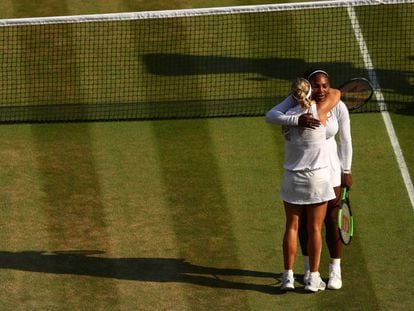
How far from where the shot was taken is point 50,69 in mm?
21906

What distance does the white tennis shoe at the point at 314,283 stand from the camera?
15.5 m

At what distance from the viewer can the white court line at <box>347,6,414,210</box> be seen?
1827 centimetres

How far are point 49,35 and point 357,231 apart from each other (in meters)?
8.15

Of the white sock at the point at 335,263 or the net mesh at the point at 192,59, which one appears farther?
the net mesh at the point at 192,59

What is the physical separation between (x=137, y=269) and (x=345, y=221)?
250 cm

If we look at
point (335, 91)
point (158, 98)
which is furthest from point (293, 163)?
point (158, 98)

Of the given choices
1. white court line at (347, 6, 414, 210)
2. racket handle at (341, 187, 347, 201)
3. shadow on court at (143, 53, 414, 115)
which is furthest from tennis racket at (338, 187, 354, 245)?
shadow on court at (143, 53, 414, 115)

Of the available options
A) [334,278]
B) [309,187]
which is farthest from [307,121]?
[334,278]

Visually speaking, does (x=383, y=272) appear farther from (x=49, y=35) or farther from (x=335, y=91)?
(x=49, y=35)

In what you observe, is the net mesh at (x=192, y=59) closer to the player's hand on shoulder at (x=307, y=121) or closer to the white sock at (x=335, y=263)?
the white sock at (x=335, y=263)

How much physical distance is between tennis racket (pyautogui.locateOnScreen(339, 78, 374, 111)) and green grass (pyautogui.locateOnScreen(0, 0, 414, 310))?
61.2 inches

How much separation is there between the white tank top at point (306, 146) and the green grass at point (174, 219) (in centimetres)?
155

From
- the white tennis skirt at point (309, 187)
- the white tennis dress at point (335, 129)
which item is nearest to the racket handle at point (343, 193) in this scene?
the white tennis dress at point (335, 129)

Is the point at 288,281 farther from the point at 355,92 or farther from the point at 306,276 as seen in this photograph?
the point at 355,92
